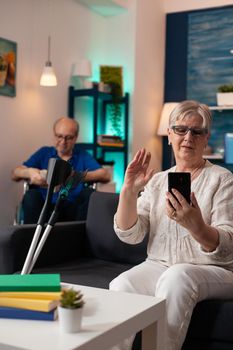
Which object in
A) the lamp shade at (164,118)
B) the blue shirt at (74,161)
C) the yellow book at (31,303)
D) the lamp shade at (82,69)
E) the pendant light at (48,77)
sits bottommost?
the yellow book at (31,303)

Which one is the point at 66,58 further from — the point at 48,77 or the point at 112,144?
the point at 112,144

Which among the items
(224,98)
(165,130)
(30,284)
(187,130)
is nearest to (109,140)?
(165,130)

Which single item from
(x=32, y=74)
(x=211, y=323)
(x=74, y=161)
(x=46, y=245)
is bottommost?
(x=211, y=323)

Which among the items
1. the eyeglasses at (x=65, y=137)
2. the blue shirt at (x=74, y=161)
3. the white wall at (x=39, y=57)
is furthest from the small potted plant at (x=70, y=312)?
the white wall at (x=39, y=57)

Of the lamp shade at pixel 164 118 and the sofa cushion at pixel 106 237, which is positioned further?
the lamp shade at pixel 164 118

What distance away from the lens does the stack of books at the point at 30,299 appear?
3.96ft

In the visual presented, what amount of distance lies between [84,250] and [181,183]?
972mm

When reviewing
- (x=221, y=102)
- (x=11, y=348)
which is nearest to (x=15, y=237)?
(x=11, y=348)

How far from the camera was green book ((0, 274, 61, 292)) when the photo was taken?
1.27m

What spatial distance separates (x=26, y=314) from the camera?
1213mm

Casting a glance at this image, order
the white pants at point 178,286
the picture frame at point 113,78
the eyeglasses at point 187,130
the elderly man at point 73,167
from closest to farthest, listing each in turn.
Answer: the white pants at point 178,286, the eyeglasses at point 187,130, the elderly man at point 73,167, the picture frame at point 113,78

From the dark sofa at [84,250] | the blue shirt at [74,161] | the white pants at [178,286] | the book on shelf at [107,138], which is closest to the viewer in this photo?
the white pants at [178,286]

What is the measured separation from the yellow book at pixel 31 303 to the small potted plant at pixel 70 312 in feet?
0.24

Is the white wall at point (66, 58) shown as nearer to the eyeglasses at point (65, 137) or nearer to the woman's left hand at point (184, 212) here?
the eyeglasses at point (65, 137)
